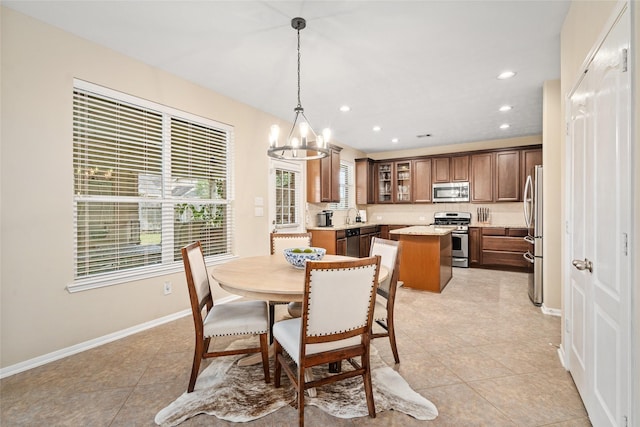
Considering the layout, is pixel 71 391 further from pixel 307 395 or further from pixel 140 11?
pixel 140 11

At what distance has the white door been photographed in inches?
48.9

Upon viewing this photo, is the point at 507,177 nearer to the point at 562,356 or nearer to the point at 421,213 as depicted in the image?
the point at 421,213

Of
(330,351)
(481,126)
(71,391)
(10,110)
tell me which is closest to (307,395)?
(330,351)

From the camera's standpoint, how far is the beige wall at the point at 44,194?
7.22 ft

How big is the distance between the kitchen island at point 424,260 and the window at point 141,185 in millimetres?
2531

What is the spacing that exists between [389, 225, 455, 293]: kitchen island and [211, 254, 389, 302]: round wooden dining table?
92.1 inches

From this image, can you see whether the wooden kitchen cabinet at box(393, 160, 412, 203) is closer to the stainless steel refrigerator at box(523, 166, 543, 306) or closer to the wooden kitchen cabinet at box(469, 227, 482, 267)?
the wooden kitchen cabinet at box(469, 227, 482, 267)

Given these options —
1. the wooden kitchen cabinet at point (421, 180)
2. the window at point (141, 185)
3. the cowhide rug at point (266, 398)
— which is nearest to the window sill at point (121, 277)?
the window at point (141, 185)

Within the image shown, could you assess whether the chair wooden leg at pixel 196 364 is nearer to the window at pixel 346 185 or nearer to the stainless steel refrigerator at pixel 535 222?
the stainless steel refrigerator at pixel 535 222

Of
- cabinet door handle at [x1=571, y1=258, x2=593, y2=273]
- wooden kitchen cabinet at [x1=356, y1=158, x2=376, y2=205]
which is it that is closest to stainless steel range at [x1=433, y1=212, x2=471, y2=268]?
wooden kitchen cabinet at [x1=356, y1=158, x2=376, y2=205]

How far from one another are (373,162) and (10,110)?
6.25 metres

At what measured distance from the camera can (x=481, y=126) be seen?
208 inches

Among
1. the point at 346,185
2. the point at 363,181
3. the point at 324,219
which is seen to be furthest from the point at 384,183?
the point at 324,219

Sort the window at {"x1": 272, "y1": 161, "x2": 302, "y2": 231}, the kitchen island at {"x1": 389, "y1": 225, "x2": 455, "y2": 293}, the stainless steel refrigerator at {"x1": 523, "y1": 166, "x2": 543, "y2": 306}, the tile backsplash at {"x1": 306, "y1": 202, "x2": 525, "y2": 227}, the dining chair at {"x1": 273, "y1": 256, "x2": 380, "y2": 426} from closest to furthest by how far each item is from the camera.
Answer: the dining chair at {"x1": 273, "y1": 256, "x2": 380, "y2": 426}, the stainless steel refrigerator at {"x1": 523, "y1": 166, "x2": 543, "y2": 306}, the kitchen island at {"x1": 389, "y1": 225, "x2": 455, "y2": 293}, the window at {"x1": 272, "y1": 161, "x2": 302, "y2": 231}, the tile backsplash at {"x1": 306, "y1": 202, "x2": 525, "y2": 227}
